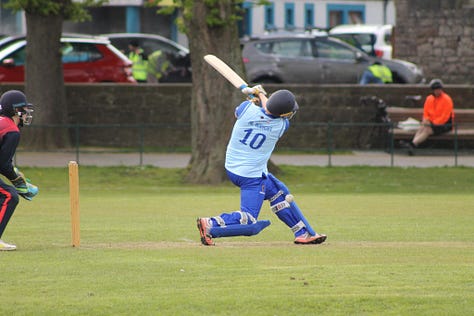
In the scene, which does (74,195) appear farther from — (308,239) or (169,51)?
(169,51)

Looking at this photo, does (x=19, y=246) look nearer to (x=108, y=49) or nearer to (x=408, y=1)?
(x=108, y=49)

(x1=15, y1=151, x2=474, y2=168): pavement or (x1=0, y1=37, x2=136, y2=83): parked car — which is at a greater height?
(x1=0, y1=37, x2=136, y2=83): parked car

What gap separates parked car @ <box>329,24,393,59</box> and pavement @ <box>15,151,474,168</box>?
40.2 ft

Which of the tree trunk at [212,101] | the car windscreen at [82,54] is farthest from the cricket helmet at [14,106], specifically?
the car windscreen at [82,54]

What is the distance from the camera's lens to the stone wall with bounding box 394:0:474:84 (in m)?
36.5

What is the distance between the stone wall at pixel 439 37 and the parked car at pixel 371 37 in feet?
4.42

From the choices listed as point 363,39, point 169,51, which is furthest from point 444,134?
point 363,39

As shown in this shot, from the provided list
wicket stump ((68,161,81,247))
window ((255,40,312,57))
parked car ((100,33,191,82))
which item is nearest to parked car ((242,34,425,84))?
window ((255,40,312,57))

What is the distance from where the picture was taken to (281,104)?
11.1 metres

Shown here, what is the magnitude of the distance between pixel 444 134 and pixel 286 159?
3.35 m

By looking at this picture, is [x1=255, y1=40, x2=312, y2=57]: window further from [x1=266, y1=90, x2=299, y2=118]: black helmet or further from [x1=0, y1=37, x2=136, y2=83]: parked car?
[x1=266, y1=90, x2=299, y2=118]: black helmet

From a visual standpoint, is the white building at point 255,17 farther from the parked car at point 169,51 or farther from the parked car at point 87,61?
the parked car at point 87,61

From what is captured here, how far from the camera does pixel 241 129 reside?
11258 millimetres

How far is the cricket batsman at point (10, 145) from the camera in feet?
36.3
